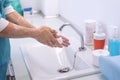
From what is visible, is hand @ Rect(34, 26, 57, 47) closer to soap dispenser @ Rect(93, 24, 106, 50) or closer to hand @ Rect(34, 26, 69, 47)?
hand @ Rect(34, 26, 69, 47)

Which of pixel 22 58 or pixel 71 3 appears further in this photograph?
pixel 71 3

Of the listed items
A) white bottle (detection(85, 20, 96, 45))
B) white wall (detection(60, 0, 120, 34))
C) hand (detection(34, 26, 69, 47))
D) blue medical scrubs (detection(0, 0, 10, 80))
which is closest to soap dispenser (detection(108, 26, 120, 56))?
white wall (detection(60, 0, 120, 34))

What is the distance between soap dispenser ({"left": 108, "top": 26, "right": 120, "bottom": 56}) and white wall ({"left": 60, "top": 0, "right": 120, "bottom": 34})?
58 millimetres

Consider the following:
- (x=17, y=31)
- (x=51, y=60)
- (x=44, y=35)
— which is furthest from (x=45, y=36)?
(x=51, y=60)

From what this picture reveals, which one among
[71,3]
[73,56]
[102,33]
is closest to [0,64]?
[73,56]

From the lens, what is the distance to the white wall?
3.69ft

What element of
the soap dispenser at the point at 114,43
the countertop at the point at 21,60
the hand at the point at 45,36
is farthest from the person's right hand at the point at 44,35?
the soap dispenser at the point at 114,43

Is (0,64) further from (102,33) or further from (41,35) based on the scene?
(102,33)

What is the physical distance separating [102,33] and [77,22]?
47 centimetres

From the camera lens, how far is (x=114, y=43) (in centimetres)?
105

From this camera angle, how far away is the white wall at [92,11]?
113 cm

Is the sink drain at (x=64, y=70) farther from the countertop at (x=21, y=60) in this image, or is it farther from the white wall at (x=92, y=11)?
the white wall at (x=92, y=11)

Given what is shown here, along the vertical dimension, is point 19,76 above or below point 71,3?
below

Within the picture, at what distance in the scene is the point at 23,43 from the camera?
1521mm
